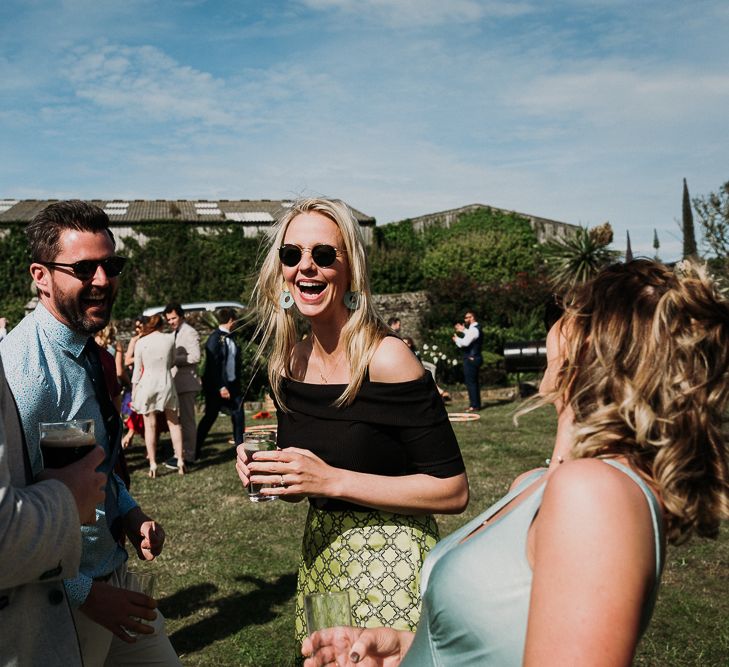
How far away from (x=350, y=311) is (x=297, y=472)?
790 millimetres

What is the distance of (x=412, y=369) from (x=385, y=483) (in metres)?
0.46

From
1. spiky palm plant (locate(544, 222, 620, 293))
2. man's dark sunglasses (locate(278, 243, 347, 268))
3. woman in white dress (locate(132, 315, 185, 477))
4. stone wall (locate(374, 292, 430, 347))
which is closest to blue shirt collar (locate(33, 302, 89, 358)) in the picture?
man's dark sunglasses (locate(278, 243, 347, 268))

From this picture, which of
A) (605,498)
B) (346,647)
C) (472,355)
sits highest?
(605,498)

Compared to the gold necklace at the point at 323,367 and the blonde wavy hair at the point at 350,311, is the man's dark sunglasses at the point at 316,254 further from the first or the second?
the gold necklace at the point at 323,367

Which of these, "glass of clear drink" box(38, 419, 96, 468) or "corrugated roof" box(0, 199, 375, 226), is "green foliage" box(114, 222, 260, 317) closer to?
"corrugated roof" box(0, 199, 375, 226)

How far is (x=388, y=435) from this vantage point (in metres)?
2.68

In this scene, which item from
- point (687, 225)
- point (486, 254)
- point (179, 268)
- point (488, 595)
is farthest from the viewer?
point (687, 225)

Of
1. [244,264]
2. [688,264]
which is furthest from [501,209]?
[688,264]

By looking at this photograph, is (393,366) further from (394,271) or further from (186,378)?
(394,271)

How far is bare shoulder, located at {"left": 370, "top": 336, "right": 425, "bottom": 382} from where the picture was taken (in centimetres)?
269

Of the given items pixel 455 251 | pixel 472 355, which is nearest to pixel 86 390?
pixel 472 355

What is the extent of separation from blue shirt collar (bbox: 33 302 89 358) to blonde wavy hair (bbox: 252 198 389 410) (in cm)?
74

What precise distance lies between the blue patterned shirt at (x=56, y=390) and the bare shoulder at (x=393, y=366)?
3.41ft

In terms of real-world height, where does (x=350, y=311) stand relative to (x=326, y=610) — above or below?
above
